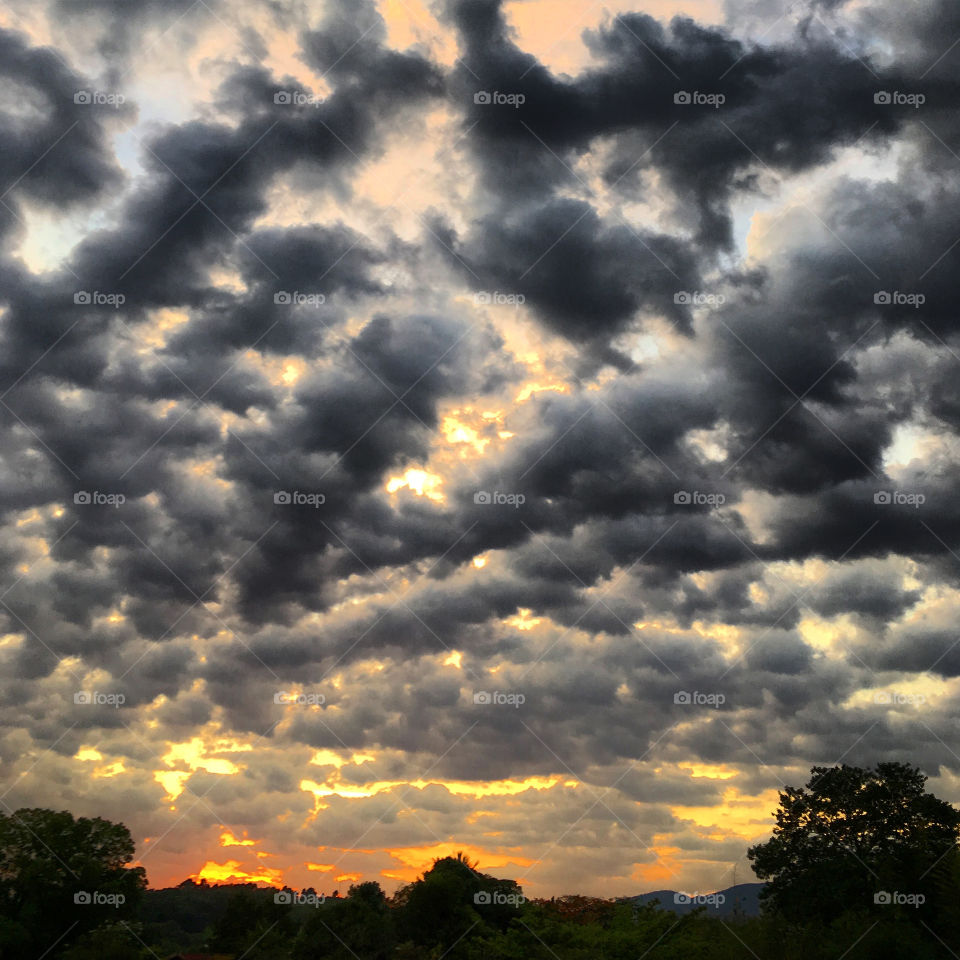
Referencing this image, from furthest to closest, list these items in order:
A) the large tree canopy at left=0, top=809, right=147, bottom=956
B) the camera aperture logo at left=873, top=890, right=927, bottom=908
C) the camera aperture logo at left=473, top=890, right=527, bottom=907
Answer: the camera aperture logo at left=473, top=890, right=527, bottom=907 < the large tree canopy at left=0, top=809, right=147, bottom=956 < the camera aperture logo at left=873, top=890, right=927, bottom=908

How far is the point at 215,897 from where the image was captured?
151m

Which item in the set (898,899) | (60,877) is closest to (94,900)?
(60,877)

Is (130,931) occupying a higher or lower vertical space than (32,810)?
lower

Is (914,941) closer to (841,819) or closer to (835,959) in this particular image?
(835,959)

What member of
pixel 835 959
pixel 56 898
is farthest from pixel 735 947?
pixel 56 898

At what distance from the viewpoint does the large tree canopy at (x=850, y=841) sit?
213 ft

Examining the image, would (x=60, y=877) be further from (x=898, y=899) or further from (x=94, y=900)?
(x=898, y=899)

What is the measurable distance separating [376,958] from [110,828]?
72.1 feet

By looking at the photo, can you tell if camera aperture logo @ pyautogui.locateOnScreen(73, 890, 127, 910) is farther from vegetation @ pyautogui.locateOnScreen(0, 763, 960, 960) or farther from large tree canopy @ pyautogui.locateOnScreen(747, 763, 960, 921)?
large tree canopy @ pyautogui.locateOnScreen(747, 763, 960, 921)

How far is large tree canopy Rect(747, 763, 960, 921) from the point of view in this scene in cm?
6494

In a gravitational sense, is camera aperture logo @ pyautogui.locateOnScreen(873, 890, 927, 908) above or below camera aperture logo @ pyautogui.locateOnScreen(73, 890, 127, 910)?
above

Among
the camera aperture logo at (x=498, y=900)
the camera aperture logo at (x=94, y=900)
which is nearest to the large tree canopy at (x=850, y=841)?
the camera aperture logo at (x=498, y=900)

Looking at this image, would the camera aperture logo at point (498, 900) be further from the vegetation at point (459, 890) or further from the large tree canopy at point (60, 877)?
the large tree canopy at point (60, 877)

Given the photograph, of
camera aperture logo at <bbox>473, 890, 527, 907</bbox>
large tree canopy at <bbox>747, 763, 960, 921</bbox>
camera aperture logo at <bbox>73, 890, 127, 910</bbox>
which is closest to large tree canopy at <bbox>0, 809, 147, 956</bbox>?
camera aperture logo at <bbox>73, 890, 127, 910</bbox>
